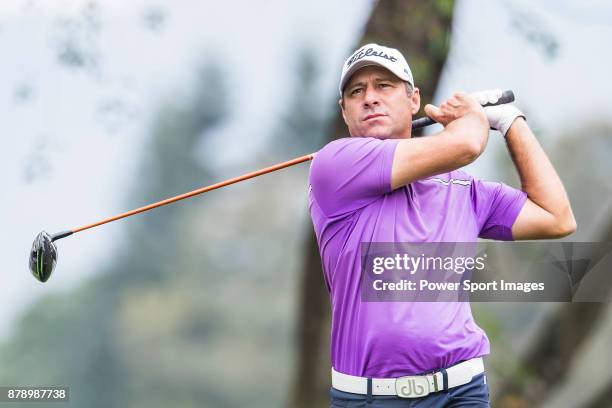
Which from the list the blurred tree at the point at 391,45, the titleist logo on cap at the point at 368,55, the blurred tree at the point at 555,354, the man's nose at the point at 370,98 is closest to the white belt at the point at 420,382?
the man's nose at the point at 370,98

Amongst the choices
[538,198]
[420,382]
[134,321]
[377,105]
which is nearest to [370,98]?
[377,105]

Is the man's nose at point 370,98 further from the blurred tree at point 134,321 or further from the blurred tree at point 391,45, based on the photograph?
the blurred tree at point 134,321

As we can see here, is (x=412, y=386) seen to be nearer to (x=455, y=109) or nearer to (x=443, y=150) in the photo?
(x=443, y=150)

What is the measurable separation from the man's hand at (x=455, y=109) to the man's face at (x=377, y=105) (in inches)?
6.3

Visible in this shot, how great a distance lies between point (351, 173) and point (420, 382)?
0.65 m

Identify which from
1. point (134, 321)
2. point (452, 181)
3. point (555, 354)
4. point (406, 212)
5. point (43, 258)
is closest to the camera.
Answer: point (406, 212)

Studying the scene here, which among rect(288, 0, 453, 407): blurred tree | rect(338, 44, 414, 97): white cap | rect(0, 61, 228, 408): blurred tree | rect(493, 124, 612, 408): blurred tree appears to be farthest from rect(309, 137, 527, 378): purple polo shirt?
rect(0, 61, 228, 408): blurred tree

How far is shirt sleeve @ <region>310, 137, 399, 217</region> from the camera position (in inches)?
135

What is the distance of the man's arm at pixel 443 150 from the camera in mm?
3346

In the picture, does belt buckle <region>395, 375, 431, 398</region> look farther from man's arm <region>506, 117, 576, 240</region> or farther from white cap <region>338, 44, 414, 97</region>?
white cap <region>338, 44, 414, 97</region>

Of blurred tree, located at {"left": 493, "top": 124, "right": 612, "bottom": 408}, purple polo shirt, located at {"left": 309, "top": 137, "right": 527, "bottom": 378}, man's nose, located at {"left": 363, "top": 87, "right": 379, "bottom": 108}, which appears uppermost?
blurred tree, located at {"left": 493, "top": 124, "right": 612, "bottom": 408}

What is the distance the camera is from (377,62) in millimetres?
3662

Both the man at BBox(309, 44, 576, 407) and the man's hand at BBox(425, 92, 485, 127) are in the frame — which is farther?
the man's hand at BBox(425, 92, 485, 127)

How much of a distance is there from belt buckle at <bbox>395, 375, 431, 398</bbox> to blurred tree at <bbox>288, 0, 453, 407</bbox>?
275 centimetres
